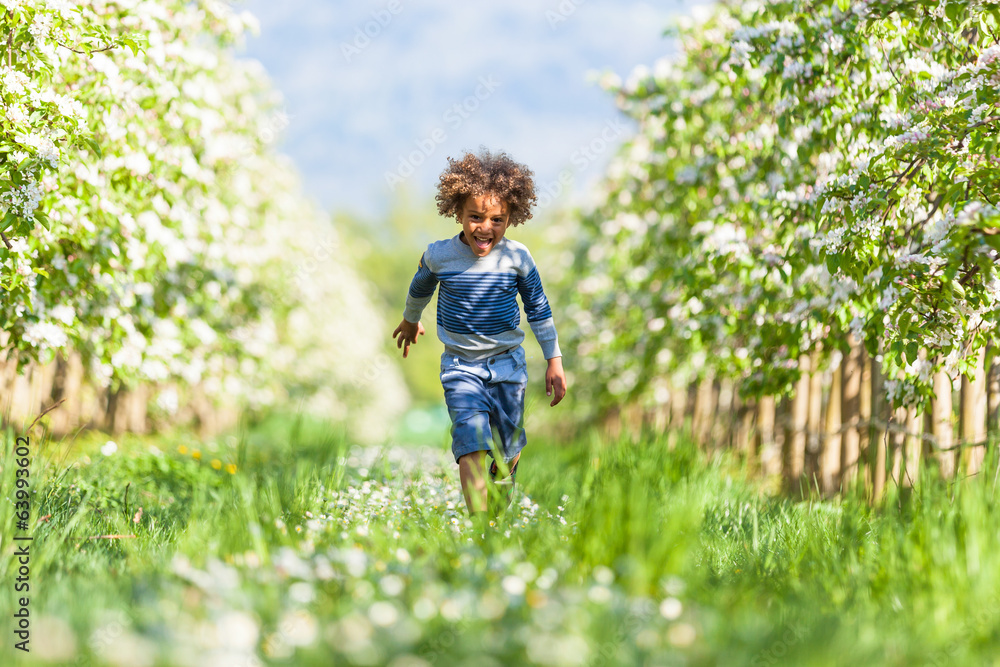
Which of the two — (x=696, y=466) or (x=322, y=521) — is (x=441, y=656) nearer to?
(x=322, y=521)

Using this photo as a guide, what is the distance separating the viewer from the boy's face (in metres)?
3.62

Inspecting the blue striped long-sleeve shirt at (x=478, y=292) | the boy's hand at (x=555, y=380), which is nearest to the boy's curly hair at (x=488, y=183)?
the blue striped long-sleeve shirt at (x=478, y=292)

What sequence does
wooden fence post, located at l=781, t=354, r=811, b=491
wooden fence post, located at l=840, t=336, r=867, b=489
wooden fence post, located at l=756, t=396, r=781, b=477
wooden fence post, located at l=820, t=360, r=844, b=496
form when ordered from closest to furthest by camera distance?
1. wooden fence post, located at l=840, t=336, r=867, b=489
2. wooden fence post, located at l=820, t=360, r=844, b=496
3. wooden fence post, located at l=781, t=354, r=811, b=491
4. wooden fence post, located at l=756, t=396, r=781, b=477

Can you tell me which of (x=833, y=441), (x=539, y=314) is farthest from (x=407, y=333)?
(x=833, y=441)

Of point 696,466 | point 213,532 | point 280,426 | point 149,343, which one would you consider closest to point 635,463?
point 696,466

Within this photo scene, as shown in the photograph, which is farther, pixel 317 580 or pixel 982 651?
pixel 317 580

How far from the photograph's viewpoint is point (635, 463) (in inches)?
164

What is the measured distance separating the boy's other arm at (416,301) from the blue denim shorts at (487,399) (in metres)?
0.33

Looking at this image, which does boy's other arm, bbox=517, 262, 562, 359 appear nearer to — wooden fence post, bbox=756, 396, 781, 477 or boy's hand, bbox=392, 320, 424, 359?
boy's hand, bbox=392, 320, 424, 359

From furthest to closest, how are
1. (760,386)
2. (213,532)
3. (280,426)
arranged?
(280,426) < (760,386) < (213,532)

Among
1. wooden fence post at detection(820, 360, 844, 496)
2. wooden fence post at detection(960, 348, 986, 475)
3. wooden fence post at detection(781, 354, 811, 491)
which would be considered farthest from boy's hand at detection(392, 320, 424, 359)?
wooden fence post at detection(781, 354, 811, 491)

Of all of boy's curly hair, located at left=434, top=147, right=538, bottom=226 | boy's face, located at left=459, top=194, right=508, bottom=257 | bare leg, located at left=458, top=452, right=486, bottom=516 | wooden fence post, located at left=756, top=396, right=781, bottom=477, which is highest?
boy's curly hair, located at left=434, top=147, right=538, bottom=226

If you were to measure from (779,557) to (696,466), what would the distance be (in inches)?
71.7

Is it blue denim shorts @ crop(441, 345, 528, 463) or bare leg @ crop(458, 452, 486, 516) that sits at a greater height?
blue denim shorts @ crop(441, 345, 528, 463)
